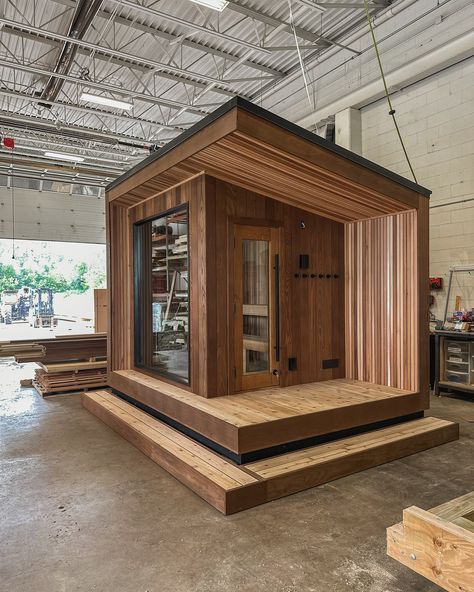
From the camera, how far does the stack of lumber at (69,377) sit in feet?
24.5

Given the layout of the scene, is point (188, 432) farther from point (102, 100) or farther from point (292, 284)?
point (102, 100)

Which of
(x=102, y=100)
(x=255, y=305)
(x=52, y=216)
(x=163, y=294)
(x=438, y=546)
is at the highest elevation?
(x=102, y=100)

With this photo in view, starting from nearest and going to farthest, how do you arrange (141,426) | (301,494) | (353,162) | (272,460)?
(301,494) → (272,460) → (353,162) → (141,426)

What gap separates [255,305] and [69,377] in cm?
420

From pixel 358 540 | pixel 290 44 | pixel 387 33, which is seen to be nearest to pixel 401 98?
pixel 387 33

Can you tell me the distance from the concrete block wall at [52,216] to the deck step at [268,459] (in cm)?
1057

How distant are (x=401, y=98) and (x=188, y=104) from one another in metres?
4.28

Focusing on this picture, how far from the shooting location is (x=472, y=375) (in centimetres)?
672

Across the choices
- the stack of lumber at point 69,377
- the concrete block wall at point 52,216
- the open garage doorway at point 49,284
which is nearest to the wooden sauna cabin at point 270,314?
the stack of lumber at point 69,377

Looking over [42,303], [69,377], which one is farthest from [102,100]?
[42,303]

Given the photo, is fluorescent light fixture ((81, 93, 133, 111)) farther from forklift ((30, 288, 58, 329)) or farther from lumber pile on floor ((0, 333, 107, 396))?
forklift ((30, 288, 58, 329))

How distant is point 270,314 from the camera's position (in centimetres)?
530

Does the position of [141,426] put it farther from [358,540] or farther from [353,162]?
[353,162]

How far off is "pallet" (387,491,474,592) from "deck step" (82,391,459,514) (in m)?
1.66
